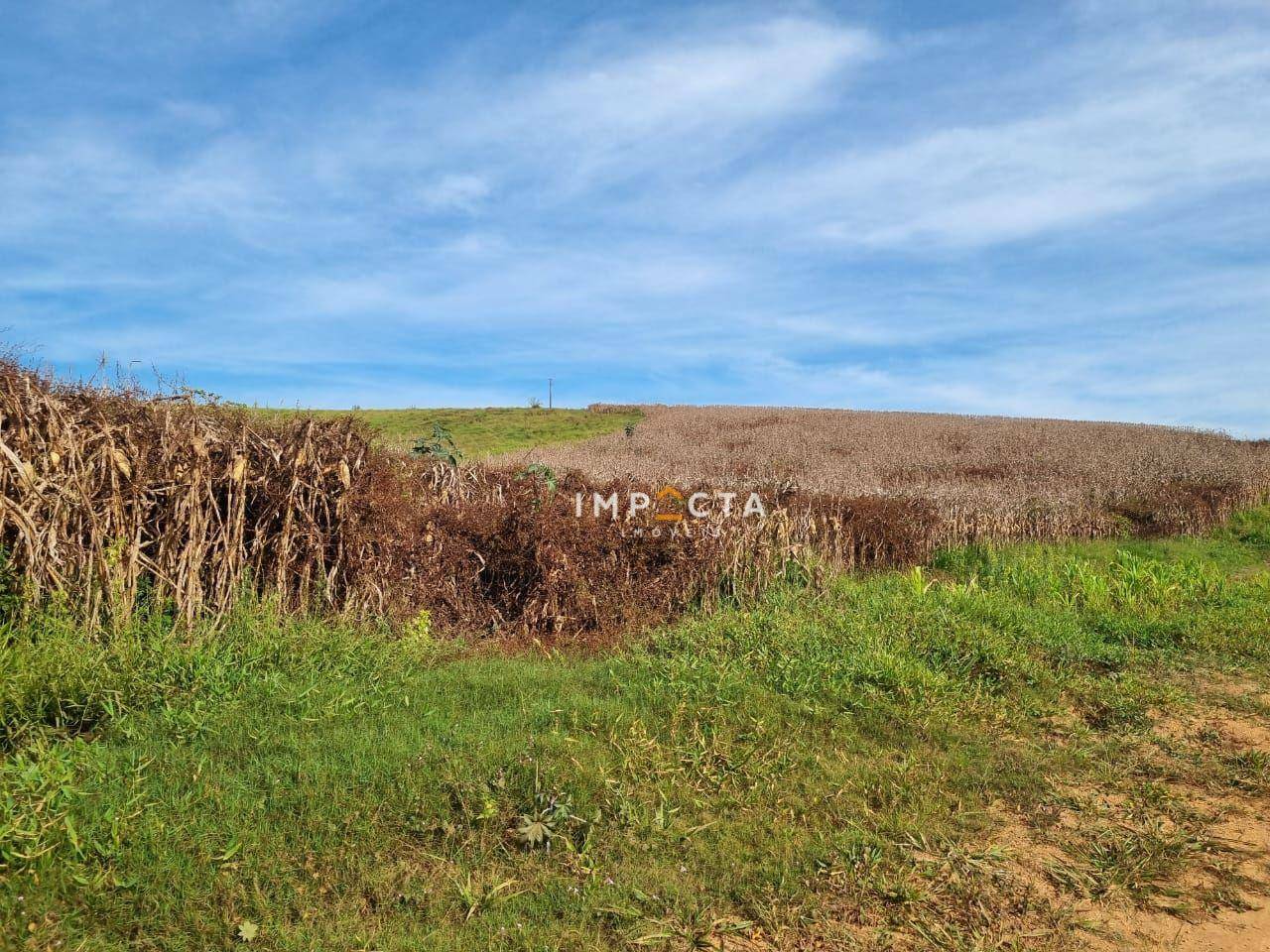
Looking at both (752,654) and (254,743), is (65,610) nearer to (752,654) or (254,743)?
(254,743)

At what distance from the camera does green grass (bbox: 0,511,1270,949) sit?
367cm

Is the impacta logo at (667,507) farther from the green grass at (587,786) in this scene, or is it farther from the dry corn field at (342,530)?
the green grass at (587,786)

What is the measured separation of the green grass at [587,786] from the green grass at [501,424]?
67.7ft

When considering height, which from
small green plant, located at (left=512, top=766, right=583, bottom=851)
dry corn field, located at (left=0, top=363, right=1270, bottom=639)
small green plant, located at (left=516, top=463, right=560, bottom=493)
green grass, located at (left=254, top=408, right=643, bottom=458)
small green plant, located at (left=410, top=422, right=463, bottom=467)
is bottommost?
small green plant, located at (left=512, top=766, right=583, bottom=851)

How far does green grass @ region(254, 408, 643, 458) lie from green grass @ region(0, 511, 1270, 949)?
2063 centimetres

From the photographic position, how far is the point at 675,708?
5465 millimetres

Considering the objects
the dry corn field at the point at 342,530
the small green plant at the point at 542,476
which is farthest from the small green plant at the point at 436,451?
the small green plant at the point at 542,476

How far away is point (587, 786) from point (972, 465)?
2212 cm

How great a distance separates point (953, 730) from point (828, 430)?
2897cm

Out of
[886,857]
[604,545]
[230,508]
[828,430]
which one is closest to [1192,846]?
[886,857]

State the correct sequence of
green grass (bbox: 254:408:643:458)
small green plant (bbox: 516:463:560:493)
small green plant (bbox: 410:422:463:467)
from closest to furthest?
1. small green plant (bbox: 516:463:560:493)
2. small green plant (bbox: 410:422:463:467)
3. green grass (bbox: 254:408:643:458)

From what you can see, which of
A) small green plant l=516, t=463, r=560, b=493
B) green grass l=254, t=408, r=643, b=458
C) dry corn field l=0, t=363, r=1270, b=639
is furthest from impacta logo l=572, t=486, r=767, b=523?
green grass l=254, t=408, r=643, b=458

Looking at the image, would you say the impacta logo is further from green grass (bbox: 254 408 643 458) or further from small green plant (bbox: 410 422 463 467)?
green grass (bbox: 254 408 643 458)

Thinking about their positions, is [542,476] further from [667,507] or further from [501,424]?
[501,424]
